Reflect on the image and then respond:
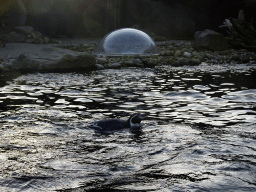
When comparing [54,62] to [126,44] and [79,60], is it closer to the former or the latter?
[79,60]

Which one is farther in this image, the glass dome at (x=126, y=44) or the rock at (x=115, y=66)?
the glass dome at (x=126, y=44)

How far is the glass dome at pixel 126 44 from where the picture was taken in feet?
49.3

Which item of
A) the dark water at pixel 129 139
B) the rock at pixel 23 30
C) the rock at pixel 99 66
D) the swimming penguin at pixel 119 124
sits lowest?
the dark water at pixel 129 139

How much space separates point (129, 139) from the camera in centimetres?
499

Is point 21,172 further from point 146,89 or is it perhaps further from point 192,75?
point 192,75

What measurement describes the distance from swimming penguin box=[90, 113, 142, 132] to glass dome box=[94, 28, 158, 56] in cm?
987

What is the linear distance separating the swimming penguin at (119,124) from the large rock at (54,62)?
267 inches

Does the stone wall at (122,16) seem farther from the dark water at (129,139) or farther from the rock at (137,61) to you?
the dark water at (129,139)

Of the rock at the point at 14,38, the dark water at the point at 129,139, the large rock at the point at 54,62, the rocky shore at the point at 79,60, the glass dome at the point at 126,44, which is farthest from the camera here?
the rock at the point at 14,38

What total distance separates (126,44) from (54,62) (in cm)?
402

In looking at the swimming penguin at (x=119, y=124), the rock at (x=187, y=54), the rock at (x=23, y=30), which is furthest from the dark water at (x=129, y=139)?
the rock at (x=23, y=30)

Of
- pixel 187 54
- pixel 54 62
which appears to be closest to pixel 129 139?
pixel 54 62

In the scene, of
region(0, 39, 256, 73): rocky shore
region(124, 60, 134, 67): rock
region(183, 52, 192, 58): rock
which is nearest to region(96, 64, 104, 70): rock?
region(0, 39, 256, 73): rocky shore

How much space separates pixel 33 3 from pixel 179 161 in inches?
836
